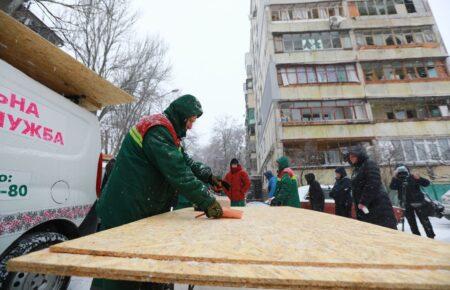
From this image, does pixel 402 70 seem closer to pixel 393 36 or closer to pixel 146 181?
pixel 393 36

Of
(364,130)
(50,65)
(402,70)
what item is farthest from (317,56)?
(50,65)

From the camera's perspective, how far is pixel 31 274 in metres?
2.19

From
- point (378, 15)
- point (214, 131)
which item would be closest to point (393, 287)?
point (378, 15)

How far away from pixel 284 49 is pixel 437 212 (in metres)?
20.1

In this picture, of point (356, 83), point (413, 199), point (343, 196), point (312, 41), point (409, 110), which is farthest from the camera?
point (312, 41)

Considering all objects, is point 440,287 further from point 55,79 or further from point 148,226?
point 55,79

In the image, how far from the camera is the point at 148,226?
142 centimetres

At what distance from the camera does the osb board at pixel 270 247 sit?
32.6 inches

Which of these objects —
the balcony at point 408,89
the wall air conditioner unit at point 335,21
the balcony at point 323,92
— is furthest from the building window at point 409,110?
the wall air conditioner unit at point 335,21

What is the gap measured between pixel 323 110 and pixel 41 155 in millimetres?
22465

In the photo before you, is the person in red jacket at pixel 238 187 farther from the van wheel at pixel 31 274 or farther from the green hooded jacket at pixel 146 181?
the green hooded jacket at pixel 146 181

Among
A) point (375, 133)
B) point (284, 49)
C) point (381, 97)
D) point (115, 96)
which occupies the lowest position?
point (115, 96)

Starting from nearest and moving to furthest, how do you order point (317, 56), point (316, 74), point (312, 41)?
point (316, 74), point (317, 56), point (312, 41)

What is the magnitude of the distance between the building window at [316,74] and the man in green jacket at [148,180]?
21.9m
